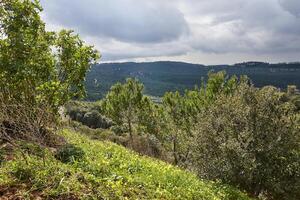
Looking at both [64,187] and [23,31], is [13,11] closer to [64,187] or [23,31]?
[23,31]

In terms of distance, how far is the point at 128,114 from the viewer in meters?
67.4

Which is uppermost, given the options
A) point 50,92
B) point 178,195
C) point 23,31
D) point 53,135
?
point 23,31

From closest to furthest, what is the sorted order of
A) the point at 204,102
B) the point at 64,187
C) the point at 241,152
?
1. the point at 64,187
2. the point at 241,152
3. the point at 204,102

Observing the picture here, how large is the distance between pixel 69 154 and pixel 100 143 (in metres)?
11.7

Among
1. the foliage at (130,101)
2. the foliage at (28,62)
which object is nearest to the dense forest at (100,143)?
the foliage at (28,62)

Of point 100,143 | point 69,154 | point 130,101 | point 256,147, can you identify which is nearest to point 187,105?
point 130,101

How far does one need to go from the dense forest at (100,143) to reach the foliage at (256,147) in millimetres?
64

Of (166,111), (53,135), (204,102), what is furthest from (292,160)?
(166,111)

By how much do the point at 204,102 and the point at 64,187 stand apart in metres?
48.0

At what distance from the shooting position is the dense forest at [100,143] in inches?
408

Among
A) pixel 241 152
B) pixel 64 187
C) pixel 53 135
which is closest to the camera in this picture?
pixel 64 187

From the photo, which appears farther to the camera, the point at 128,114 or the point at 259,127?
the point at 128,114

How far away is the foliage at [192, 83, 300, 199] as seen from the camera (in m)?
25.4

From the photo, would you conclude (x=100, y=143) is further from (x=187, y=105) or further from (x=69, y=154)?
(x=187, y=105)
